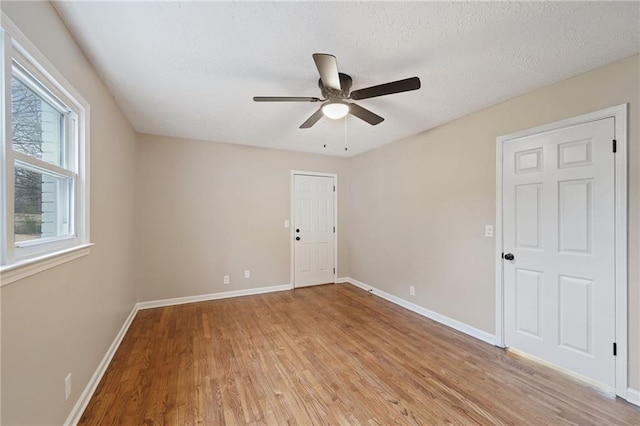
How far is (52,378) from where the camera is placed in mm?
1365

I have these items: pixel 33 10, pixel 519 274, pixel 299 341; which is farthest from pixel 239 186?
pixel 519 274

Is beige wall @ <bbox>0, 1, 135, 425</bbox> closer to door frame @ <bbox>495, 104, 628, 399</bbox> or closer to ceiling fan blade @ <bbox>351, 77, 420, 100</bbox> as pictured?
ceiling fan blade @ <bbox>351, 77, 420, 100</bbox>

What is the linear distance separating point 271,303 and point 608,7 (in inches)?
165

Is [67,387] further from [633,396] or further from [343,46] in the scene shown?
[633,396]

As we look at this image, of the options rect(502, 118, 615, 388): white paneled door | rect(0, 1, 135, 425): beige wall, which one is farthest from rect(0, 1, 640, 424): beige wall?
rect(502, 118, 615, 388): white paneled door

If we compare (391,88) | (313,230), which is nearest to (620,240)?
(391,88)

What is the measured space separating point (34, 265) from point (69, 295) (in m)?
0.51

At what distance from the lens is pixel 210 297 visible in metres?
3.98

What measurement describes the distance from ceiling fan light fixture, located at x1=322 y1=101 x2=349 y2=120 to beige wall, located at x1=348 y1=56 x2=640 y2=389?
65.6 inches

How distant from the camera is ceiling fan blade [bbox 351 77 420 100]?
174 centimetres

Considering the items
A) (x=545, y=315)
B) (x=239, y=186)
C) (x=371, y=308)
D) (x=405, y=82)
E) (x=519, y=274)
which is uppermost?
(x=405, y=82)

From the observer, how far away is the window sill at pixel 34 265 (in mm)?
1015

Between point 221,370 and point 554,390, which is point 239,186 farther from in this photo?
point 554,390

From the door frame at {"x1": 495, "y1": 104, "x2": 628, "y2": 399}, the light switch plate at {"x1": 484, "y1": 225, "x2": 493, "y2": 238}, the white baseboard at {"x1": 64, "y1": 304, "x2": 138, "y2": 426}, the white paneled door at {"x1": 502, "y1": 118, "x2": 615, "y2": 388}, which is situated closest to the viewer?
the white baseboard at {"x1": 64, "y1": 304, "x2": 138, "y2": 426}
